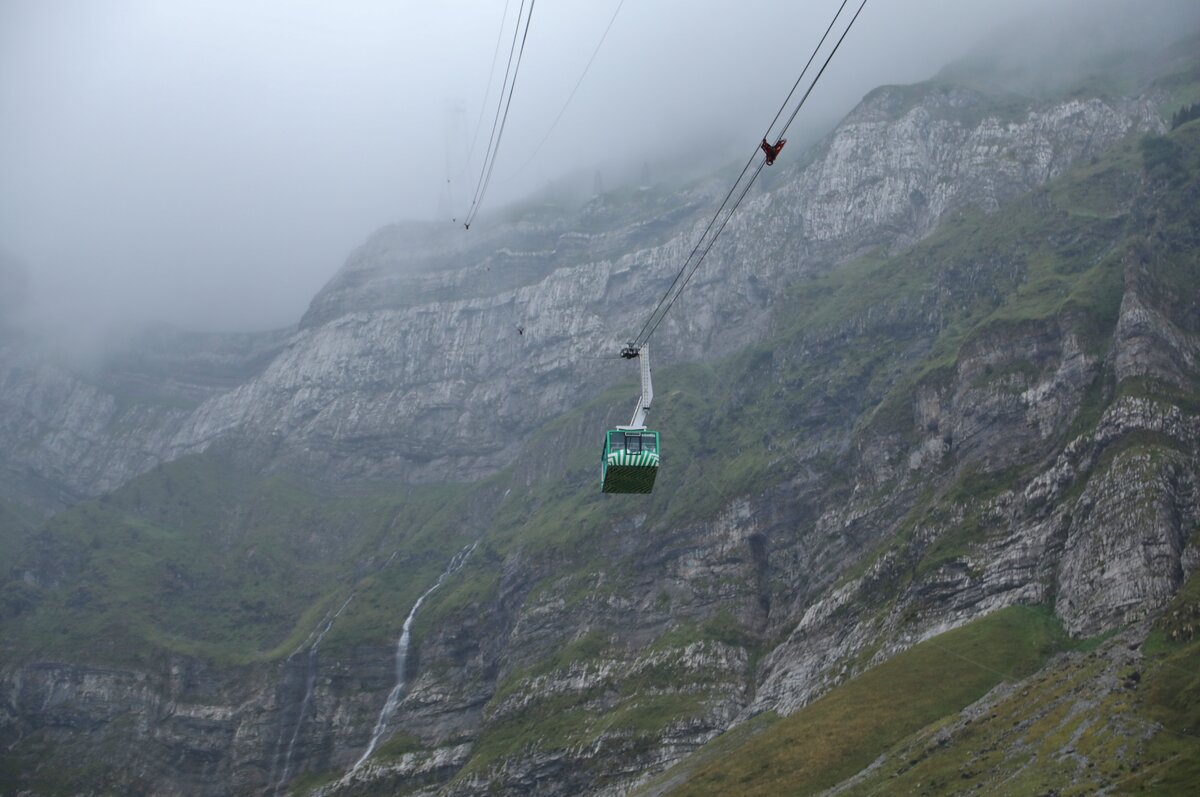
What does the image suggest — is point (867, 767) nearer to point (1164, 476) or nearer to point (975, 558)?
point (975, 558)

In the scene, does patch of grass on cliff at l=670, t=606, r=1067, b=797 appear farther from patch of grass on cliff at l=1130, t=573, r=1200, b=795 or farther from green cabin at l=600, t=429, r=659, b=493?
green cabin at l=600, t=429, r=659, b=493

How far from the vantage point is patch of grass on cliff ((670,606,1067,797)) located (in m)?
163

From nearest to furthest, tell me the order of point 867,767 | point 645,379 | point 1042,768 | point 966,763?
1. point 645,379
2. point 1042,768
3. point 966,763
4. point 867,767

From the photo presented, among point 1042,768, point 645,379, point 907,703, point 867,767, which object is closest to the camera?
point 645,379

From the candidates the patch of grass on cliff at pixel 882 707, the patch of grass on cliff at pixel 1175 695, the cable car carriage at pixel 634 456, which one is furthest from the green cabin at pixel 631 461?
the patch of grass on cliff at pixel 882 707

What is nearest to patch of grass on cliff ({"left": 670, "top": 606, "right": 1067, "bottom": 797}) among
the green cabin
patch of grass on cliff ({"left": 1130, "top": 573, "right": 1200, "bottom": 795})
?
patch of grass on cliff ({"left": 1130, "top": 573, "right": 1200, "bottom": 795})

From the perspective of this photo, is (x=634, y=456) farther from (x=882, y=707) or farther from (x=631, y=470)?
(x=882, y=707)

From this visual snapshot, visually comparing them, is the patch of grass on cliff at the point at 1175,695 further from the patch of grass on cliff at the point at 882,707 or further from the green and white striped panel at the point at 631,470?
the green and white striped panel at the point at 631,470

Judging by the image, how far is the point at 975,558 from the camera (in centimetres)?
19875

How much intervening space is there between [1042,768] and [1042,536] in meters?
68.6

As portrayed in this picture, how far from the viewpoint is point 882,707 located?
170 meters

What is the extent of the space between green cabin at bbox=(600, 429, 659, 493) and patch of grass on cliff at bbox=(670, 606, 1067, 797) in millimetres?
91547

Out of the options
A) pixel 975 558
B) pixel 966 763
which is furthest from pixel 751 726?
pixel 966 763

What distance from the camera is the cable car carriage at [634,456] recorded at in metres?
80.1
